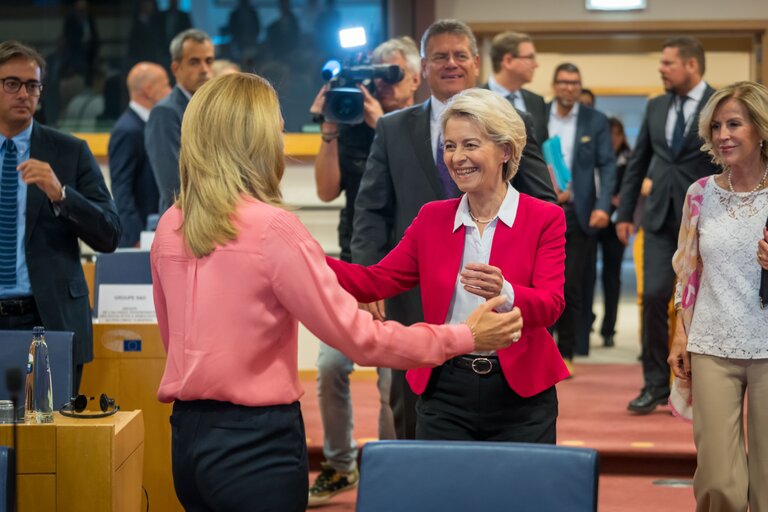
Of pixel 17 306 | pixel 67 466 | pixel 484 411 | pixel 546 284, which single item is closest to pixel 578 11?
pixel 17 306

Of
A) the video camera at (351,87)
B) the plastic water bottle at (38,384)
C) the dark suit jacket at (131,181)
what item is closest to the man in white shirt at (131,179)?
the dark suit jacket at (131,181)

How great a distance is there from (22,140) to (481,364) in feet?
6.00

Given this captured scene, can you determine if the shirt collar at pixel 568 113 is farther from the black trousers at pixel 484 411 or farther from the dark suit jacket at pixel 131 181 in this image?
the black trousers at pixel 484 411

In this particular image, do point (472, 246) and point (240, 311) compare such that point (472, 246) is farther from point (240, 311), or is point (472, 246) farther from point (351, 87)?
point (351, 87)

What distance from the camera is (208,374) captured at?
2.28 meters

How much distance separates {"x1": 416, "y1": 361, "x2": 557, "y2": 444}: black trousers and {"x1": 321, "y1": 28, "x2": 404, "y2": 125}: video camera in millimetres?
1752

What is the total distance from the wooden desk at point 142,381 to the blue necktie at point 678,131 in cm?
290

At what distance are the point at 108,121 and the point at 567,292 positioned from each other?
351 cm

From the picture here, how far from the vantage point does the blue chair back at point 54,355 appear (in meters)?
3.34

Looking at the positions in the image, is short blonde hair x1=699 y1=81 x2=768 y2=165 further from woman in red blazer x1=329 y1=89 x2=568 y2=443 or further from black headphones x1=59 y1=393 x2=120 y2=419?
black headphones x1=59 y1=393 x2=120 y2=419

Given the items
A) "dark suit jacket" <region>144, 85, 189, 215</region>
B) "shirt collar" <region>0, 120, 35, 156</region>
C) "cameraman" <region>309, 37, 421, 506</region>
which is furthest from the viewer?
"dark suit jacket" <region>144, 85, 189, 215</region>

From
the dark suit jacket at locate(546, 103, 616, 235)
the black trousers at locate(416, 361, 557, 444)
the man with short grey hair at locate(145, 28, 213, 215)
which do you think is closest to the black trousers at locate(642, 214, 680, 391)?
the dark suit jacket at locate(546, 103, 616, 235)

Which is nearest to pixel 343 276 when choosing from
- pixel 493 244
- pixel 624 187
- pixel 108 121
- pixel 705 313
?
pixel 493 244

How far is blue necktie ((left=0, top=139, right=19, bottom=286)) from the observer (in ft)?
12.1
